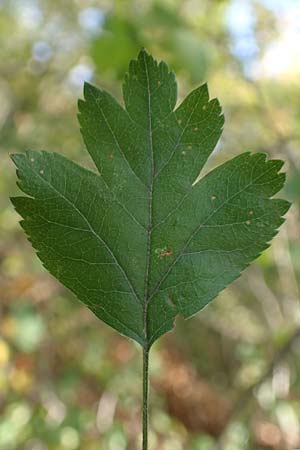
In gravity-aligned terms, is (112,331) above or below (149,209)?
above

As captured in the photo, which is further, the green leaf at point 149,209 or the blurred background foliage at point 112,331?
the blurred background foliage at point 112,331

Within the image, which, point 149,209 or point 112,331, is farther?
point 112,331

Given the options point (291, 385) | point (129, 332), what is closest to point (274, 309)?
point (291, 385)

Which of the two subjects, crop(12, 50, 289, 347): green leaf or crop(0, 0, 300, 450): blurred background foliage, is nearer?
crop(12, 50, 289, 347): green leaf

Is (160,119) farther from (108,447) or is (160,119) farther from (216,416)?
(216,416)
